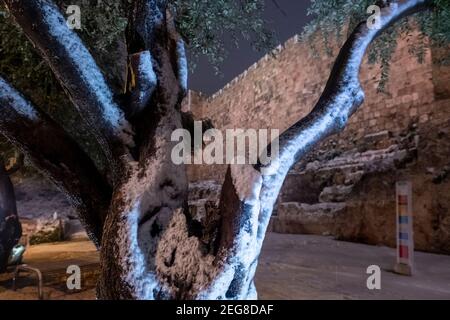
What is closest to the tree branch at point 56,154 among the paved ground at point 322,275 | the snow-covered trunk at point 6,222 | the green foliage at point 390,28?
the paved ground at point 322,275

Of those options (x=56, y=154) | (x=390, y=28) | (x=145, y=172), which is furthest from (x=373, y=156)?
(x=56, y=154)

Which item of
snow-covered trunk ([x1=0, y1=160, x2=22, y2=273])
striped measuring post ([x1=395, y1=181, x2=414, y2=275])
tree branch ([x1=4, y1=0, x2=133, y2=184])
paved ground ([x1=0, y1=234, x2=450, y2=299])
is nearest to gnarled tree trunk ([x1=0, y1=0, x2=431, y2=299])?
tree branch ([x1=4, y1=0, x2=133, y2=184])

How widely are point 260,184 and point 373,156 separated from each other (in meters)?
7.88

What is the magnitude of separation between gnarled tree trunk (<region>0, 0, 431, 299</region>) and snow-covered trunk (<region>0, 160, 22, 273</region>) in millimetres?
5090

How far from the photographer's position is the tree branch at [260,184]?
221cm

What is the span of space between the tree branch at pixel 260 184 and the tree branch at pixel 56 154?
1.13 metres

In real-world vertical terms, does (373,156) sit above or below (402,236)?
above

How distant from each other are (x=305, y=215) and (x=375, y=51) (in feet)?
15.8

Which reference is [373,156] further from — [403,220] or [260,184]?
[260,184]

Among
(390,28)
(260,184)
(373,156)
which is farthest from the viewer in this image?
(373,156)

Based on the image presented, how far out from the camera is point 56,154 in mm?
2641

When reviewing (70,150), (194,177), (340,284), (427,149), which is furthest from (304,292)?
(194,177)

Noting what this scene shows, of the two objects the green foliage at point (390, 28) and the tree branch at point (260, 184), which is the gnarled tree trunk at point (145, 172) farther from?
the green foliage at point (390, 28)

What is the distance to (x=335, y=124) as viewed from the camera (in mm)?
2869
